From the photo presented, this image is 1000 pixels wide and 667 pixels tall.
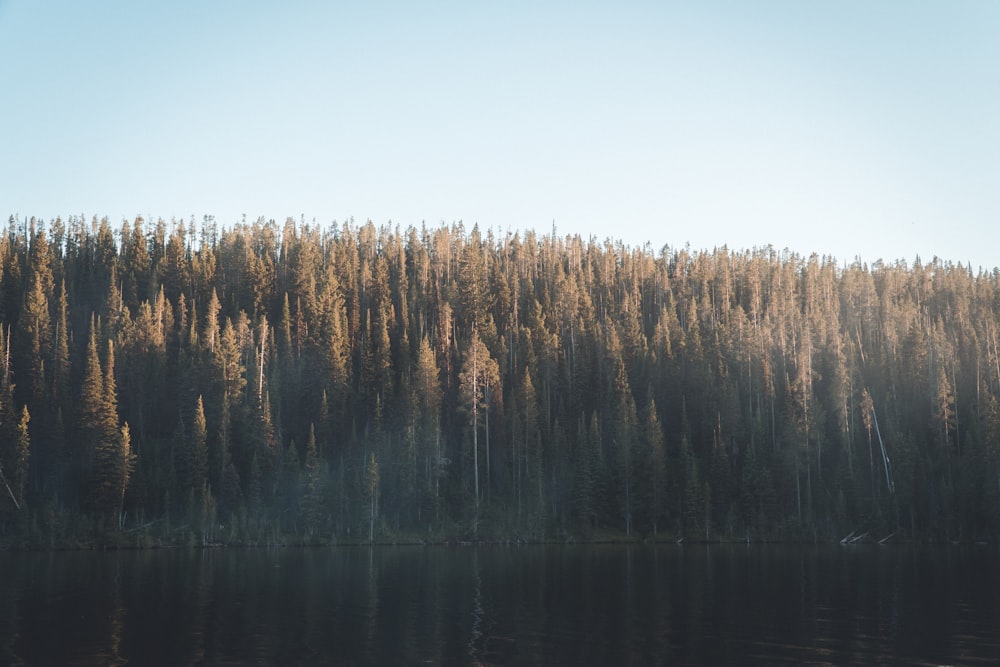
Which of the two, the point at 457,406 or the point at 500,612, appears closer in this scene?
the point at 500,612

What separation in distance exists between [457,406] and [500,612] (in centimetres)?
8409

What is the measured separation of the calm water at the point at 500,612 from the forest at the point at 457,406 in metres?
29.8

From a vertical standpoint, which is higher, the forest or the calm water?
the forest

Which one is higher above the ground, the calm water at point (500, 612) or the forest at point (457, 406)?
the forest at point (457, 406)

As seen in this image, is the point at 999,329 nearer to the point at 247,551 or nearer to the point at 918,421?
the point at 918,421

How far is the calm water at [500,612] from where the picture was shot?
32344 mm

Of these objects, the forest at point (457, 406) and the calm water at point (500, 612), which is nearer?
the calm water at point (500, 612)

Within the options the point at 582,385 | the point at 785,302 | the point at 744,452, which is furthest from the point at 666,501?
the point at 785,302

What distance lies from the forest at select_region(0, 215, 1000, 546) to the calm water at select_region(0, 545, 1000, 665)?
29815 millimetres

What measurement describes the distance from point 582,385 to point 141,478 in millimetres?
62567

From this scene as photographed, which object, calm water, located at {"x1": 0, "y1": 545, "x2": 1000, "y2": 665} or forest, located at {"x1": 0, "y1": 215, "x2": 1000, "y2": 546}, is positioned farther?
forest, located at {"x1": 0, "y1": 215, "x2": 1000, "y2": 546}

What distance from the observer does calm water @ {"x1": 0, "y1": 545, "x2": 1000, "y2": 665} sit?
106 ft

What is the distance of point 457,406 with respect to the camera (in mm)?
126375

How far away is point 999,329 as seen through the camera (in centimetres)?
14988
